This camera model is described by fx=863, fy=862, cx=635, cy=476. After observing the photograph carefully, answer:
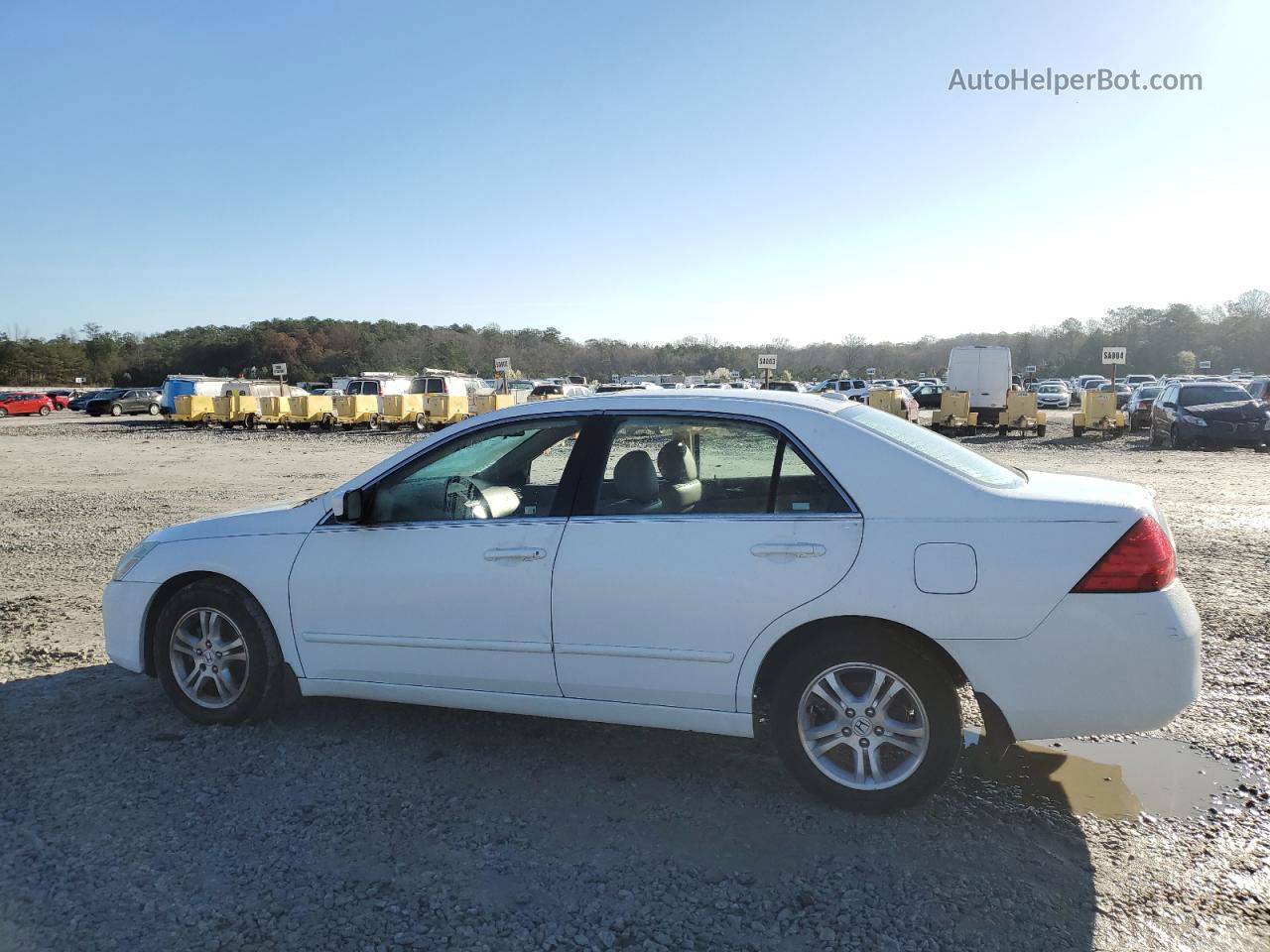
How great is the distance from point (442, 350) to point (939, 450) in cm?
12056

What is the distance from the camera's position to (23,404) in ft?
163

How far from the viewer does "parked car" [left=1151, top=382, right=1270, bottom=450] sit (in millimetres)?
20688

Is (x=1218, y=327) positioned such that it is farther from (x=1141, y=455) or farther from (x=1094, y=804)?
(x=1094, y=804)

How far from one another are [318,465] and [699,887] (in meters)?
17.7

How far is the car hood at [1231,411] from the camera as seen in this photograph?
67.7 ft

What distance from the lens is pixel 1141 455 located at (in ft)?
65.4

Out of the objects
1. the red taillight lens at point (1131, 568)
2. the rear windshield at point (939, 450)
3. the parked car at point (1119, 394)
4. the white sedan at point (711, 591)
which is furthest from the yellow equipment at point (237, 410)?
the red taillight lens at point (1131, 568)

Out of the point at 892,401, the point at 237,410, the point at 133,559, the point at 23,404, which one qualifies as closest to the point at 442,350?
the point at 23,404

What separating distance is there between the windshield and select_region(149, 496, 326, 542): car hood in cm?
2302

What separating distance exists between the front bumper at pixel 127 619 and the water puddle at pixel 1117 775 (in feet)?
13.3

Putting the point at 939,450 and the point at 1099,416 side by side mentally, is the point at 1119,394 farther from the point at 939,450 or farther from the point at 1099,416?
the point at 939,450

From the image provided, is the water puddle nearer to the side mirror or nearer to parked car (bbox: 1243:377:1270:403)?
the side mirror

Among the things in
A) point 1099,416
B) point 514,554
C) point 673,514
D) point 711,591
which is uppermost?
point 673,514

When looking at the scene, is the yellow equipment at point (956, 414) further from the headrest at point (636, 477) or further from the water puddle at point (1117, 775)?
the headrest at point (636, 477)
